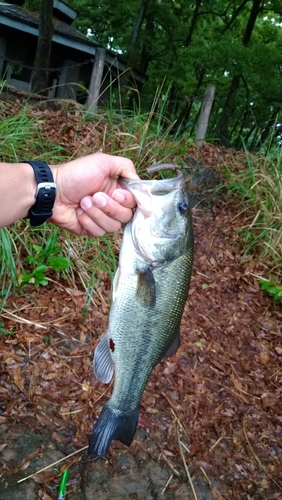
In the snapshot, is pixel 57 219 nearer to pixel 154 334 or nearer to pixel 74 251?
pixel 154 334

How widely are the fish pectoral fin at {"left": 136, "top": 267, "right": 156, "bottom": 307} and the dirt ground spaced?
5.28ft

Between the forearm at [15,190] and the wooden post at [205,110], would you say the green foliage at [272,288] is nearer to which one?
the wooden post at [205,110]

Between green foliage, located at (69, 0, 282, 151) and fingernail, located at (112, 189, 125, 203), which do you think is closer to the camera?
fingernail, located at (112, 189, 125, 203)

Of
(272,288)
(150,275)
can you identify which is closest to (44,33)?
(272,288)

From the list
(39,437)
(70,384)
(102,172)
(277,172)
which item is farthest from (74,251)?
(277,172)

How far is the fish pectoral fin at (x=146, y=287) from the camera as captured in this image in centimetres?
164

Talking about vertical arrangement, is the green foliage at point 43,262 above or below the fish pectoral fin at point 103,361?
below

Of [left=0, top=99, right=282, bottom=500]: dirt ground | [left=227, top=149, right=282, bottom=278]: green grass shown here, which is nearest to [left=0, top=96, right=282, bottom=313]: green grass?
[left=227, top=149, right=282, bottom=278]: green grass

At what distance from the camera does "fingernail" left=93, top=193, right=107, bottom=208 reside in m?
1.74

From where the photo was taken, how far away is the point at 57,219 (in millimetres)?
2014

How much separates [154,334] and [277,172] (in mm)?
4928

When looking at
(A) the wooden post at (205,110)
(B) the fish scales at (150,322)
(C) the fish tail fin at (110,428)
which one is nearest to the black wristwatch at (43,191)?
(B) the fish scales at (150,322)

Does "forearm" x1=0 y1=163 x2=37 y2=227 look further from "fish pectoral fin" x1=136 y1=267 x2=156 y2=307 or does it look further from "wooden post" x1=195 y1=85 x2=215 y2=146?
"wooden post" x1=195 y1=85 x2=215 y2=146

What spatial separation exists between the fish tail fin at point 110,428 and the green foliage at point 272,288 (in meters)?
3.42
